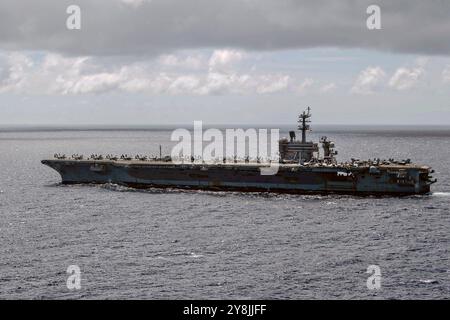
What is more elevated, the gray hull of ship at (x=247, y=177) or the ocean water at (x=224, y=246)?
the gray hull of ship at (x=247, y=177)

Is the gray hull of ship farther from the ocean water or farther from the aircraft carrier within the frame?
the ocean water

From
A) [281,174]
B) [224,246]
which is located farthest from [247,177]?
[224,246]

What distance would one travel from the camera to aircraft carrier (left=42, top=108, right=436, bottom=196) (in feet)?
188

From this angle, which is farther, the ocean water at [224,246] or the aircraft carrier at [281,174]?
the aircraft carrier at [281,174]

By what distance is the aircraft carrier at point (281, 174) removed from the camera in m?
57.2

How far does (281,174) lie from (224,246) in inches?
917

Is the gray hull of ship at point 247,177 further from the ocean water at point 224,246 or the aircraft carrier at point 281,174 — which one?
the ocean water at point 224,246

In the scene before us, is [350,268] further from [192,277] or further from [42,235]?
[42,235]

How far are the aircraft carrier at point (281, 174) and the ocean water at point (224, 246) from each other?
5.49ft

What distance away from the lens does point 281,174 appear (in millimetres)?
59906

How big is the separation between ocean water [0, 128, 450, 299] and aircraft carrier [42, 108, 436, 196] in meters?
1.67

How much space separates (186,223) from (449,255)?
20138mm

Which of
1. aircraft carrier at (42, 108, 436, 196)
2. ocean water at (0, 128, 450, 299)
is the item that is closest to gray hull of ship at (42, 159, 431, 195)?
aircraft carrier at (42, 108, 436, 196)

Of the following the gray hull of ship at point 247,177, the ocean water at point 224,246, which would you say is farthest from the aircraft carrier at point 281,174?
the ocean water at point 224,246
